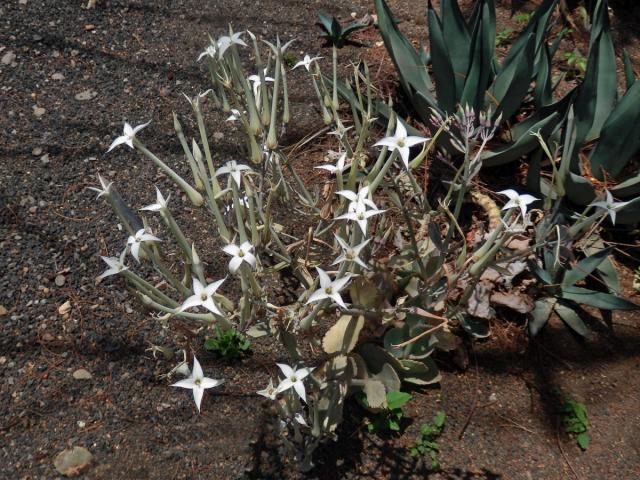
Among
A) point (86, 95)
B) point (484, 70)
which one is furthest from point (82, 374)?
point (484, 70)

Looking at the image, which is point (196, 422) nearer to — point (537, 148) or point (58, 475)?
point (58, 475)

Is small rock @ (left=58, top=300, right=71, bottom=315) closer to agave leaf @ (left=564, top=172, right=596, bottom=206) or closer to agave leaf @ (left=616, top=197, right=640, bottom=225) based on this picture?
agave leaf @ (left=564, top=172, right=596, bottom=206)

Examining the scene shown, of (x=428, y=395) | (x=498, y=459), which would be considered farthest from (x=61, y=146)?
(x=498, y=459)

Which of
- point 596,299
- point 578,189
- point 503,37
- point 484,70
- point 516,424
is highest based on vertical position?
point 484,70

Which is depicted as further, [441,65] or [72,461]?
[441,65]

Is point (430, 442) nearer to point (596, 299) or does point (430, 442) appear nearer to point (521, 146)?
point (596, 299)

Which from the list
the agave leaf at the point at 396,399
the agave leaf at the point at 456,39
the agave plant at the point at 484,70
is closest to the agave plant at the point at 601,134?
the agave plant at the point at 484,70
